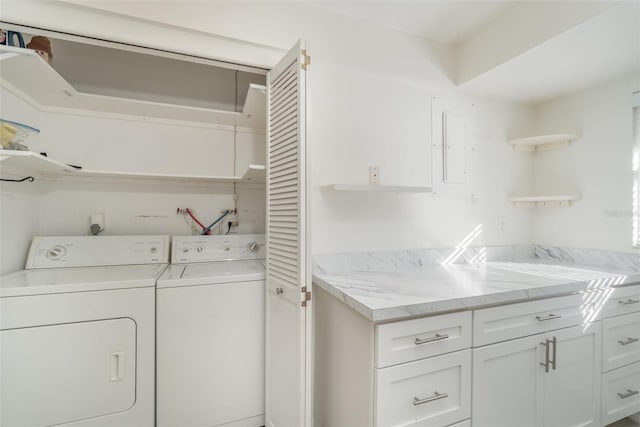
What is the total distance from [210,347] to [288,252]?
27.9 inches

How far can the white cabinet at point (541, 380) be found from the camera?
1.32 meters

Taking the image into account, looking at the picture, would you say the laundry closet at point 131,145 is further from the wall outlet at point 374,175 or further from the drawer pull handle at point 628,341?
the drawer pull handle at point 628,341

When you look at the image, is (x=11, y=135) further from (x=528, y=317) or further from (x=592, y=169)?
(x=592, y=169)

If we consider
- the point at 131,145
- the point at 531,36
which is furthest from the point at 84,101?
the point at 531,36

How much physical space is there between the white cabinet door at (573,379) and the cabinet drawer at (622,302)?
0.43 feet

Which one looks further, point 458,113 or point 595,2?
point 458,113

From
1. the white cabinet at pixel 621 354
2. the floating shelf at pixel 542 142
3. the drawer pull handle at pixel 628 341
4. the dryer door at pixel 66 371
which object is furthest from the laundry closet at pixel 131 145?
the drawer pull handle at pixel 628 341

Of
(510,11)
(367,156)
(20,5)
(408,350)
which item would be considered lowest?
(408,350)

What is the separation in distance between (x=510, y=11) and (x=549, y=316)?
1824 millimetres

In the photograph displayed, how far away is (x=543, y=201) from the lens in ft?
7.76

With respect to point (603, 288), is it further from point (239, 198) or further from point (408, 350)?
point (239, 198)

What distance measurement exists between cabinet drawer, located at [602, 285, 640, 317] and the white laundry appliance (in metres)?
2.00

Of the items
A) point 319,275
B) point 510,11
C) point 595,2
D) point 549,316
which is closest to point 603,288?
point 549,316

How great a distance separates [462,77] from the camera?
2.14 m
